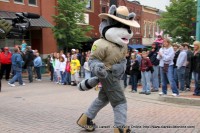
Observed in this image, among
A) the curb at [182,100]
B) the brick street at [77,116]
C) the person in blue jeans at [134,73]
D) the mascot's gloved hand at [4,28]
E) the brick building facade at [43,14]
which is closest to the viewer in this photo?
the brick street at [77,116]

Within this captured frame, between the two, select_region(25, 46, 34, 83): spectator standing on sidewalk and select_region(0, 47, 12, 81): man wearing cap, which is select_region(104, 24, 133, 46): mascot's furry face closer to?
select_region(25, 46, 34, 83): spectator standing on sidewalk

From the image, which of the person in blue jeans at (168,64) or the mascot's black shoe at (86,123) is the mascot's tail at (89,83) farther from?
the person in blue jeans at (168,64)

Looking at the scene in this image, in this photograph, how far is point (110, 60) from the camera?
5590 millimetres

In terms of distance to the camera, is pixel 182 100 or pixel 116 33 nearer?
pixel 116 33

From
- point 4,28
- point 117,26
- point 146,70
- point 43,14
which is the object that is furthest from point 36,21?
point 117,26

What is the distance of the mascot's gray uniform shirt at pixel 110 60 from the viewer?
554 centimetres

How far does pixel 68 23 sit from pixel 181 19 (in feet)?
28.3

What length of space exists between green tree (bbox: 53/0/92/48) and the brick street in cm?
1579

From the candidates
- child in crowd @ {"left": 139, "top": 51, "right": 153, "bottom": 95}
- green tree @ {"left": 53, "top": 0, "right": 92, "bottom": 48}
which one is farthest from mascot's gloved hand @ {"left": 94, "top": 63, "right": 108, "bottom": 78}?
green tree @ {"left": 53, "top": 0, "right": 92, "bottom": 48}

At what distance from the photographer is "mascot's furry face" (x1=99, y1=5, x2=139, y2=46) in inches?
220

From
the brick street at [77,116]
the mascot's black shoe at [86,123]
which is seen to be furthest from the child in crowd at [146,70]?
the mascot's black shoe at [86,123]

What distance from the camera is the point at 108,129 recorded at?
621cm

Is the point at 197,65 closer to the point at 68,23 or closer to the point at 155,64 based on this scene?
the point at 155,64

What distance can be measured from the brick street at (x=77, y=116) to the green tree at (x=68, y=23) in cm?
1579
